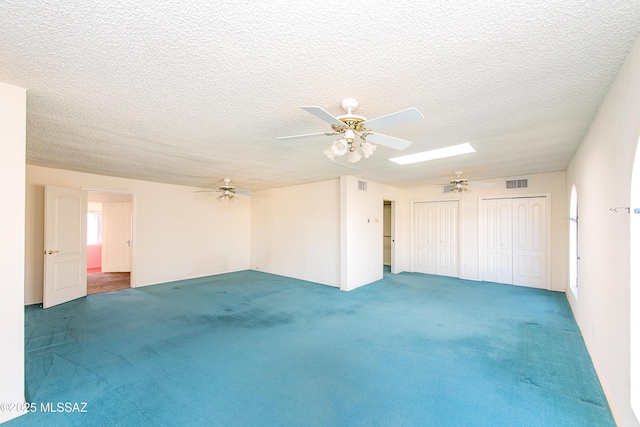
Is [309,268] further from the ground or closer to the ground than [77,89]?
closer to the ground

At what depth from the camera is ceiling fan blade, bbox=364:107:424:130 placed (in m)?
1.82

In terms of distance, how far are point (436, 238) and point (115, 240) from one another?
9456 mm

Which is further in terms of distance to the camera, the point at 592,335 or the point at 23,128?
the point at 592,335

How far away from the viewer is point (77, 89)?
6.80 ft

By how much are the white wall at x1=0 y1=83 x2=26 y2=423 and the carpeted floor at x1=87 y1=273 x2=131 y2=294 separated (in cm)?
435

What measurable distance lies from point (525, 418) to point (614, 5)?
2.56 metres

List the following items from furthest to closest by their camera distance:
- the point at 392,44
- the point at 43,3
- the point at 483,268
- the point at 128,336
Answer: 1. the point at 483,268
2. the point at 128,336
3. the point at 392,44
4. the point at 43,3

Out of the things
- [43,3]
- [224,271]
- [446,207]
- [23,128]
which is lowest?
[224,271]

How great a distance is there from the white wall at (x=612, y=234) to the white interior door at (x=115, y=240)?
33.1ft

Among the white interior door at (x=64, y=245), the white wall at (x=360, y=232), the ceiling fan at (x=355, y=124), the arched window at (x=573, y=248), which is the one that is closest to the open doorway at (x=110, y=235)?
the white interior door at (x=64, y=245)

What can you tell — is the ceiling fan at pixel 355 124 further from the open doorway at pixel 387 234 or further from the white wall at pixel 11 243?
the open doorway at pixel 387 234

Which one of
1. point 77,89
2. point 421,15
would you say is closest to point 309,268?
point 77,89

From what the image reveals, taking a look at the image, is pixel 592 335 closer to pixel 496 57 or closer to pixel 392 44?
pixel 496 57

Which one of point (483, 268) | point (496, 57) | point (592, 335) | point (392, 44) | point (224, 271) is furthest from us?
point (224, 271)
